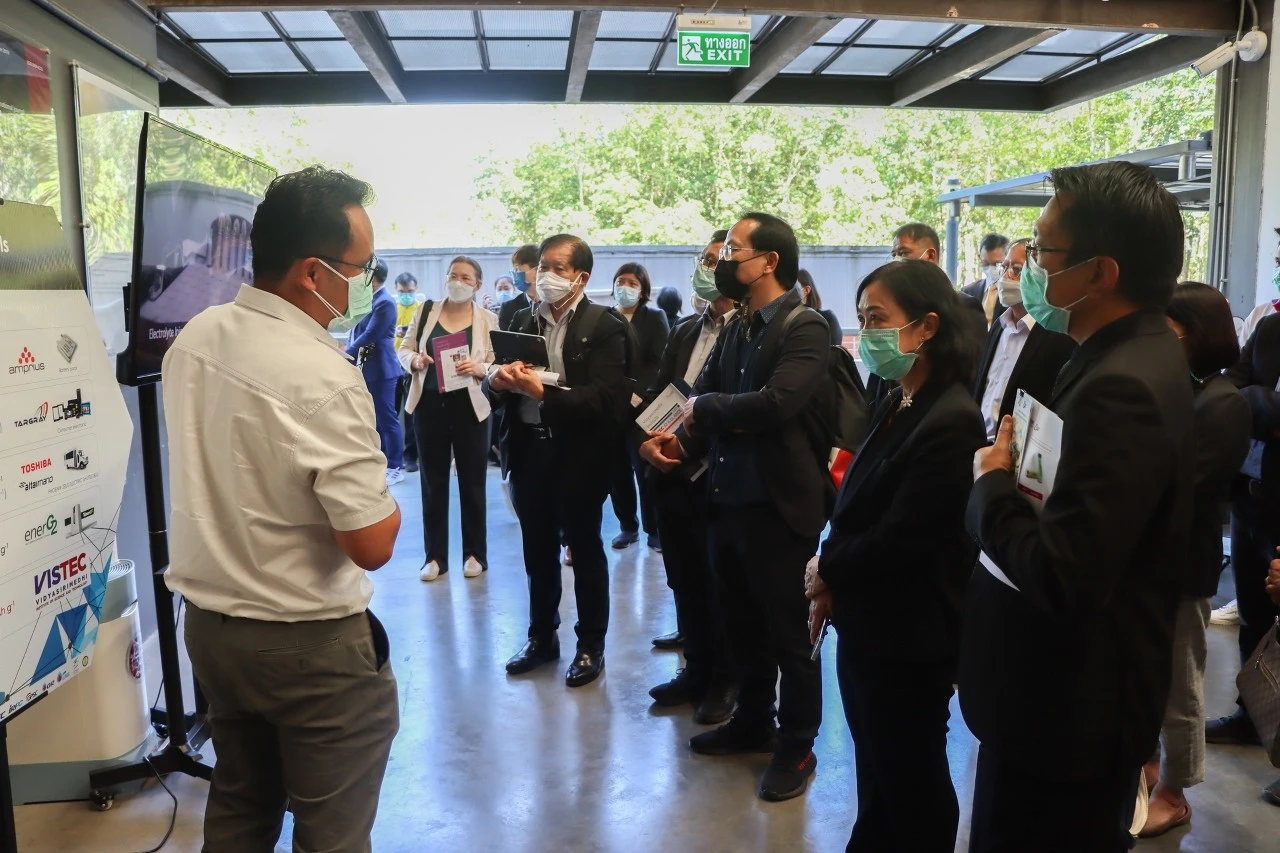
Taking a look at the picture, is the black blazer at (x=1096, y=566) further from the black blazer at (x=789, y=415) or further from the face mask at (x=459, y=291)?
the face mask at (x=459, y=291)

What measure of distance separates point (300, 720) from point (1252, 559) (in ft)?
10.8

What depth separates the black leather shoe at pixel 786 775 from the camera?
8.79 feet

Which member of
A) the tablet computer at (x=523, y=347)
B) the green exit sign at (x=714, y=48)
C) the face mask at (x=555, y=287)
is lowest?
the tablet computer at (x=523, y=347)

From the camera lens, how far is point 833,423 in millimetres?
2773

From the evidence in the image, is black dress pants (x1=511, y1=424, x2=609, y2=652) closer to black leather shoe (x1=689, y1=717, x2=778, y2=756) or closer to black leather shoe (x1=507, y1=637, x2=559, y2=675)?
black leather shoe (x1=507, y1=637, x2=559, y2=675)

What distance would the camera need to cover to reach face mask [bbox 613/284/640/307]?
18.0 feet

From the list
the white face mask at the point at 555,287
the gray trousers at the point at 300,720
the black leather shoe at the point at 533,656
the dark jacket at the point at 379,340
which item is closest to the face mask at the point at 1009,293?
the white face mask at the point at 555,287

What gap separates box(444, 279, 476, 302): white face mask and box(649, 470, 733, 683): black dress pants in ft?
7.06

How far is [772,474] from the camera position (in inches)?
104

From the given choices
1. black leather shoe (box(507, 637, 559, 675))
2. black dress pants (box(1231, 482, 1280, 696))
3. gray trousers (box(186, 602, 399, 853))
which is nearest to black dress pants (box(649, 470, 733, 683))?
black leather shoe (box(507, 637, 559, 675))

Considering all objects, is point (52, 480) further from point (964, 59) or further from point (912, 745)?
point (964, 59)

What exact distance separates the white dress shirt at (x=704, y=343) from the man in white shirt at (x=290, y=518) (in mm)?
1891

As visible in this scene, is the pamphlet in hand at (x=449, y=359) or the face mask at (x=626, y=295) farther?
the face mask at (x=626, y=295)

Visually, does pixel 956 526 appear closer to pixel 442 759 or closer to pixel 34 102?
pixel 442 759
